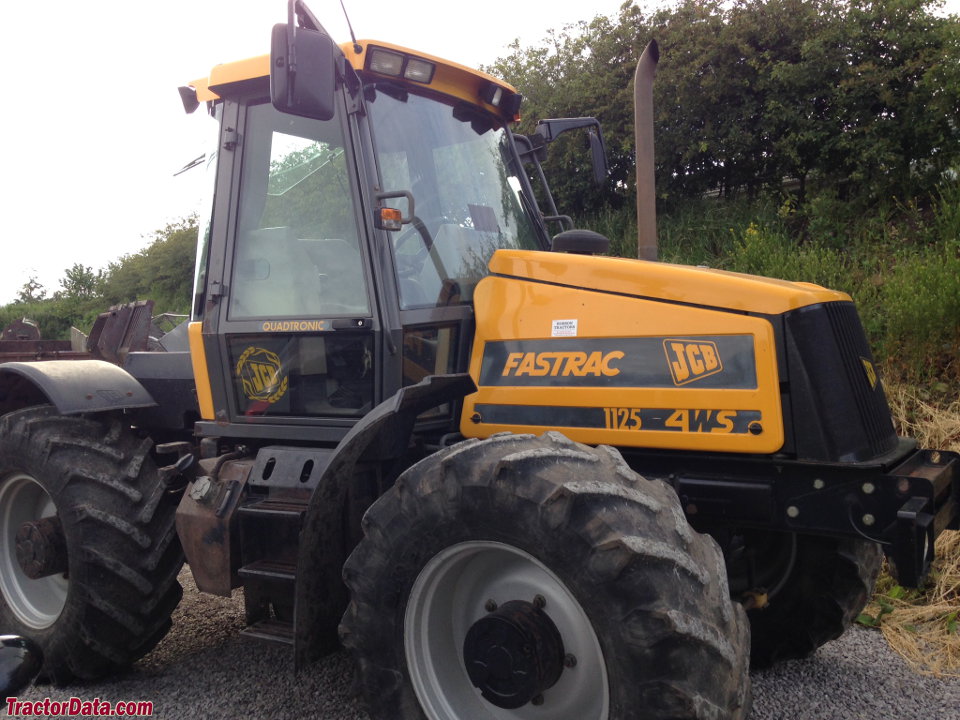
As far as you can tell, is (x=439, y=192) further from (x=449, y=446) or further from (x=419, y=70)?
(x=449, y=446)

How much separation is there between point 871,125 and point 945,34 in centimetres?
101

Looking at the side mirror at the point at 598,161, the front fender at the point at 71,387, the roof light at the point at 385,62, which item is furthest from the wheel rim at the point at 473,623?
the side mirror at the point at 598,161

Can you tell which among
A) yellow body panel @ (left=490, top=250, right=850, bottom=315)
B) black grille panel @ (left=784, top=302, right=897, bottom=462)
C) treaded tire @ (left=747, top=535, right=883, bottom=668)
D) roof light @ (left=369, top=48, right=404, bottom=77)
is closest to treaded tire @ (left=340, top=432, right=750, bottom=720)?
black grille panel @ (left=784, top=302, right=897, bottom=462)

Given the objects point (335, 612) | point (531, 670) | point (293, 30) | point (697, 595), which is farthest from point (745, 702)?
point (293, 30)

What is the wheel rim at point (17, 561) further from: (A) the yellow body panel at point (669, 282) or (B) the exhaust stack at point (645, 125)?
(B) the exhaust stack at point (645, 125)

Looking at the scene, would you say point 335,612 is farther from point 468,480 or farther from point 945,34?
point 945,34

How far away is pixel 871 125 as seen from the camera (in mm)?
8344

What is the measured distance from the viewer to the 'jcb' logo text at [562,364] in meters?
2.95

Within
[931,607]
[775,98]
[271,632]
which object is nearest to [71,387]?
[271,632]

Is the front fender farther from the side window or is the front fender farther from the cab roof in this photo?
the cab roof

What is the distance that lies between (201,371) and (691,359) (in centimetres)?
228

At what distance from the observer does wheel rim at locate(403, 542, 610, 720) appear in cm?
256

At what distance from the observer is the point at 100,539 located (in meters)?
3.62

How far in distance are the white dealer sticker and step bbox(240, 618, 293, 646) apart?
155cm
